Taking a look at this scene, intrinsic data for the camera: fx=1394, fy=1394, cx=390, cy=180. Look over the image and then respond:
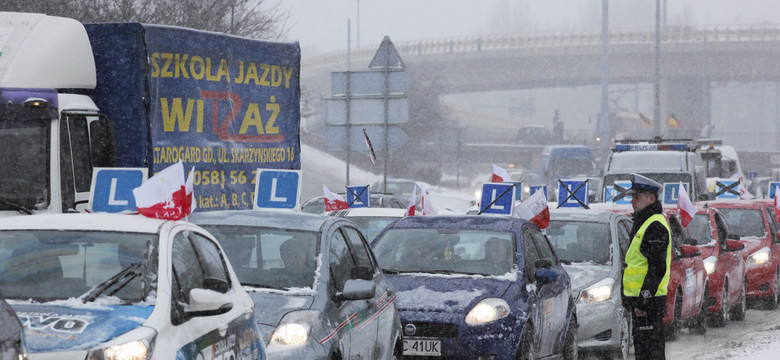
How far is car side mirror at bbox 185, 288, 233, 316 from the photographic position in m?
6.23

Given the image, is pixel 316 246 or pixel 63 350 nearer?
pixel 63 350

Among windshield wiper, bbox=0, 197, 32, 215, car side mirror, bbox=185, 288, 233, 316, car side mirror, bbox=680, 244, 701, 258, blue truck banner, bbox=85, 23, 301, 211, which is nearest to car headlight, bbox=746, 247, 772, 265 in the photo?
car side mirror, bbox=680, 244, 701, 258

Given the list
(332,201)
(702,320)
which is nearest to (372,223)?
(332,201)

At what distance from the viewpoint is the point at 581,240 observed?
14.4m

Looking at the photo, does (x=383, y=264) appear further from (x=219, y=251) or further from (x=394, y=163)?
(x=394, y=163)

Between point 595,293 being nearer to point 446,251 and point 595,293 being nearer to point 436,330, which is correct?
point 446,251

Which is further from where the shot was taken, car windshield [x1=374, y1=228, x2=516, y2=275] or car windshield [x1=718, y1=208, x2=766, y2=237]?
car windshield [x1=718, y1=208, x2=766, y2=237]

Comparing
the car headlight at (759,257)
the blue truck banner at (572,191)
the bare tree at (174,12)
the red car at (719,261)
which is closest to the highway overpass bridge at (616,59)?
the bare tree at (174,12)

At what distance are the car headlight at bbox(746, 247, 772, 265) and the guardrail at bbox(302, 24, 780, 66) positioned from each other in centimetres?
6162

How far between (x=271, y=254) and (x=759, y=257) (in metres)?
13.3

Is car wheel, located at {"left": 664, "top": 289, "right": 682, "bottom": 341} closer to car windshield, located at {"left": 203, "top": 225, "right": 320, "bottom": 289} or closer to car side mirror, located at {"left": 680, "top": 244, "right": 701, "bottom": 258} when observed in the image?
car side mirror, located at {"left": 680, "top": 244, "right": 701, "bottom": 258}

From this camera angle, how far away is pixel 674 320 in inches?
611

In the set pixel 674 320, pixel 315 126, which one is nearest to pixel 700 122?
pixel 315 126

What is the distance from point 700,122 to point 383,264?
87.7 m
